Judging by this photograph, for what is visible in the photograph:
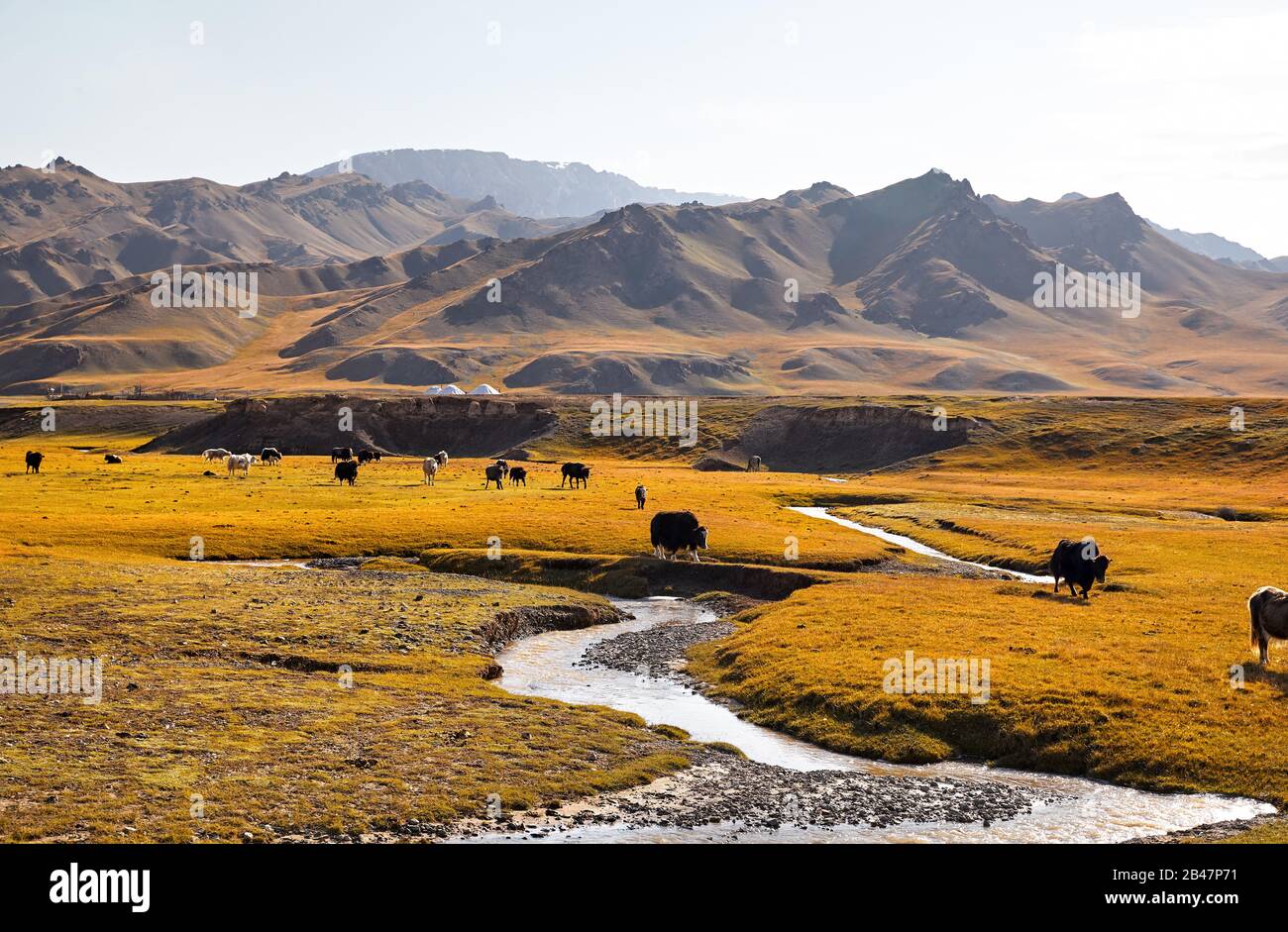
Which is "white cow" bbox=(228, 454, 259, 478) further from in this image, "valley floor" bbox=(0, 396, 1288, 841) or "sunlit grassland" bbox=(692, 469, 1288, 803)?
"sunlit grassland" bbox=(692, 469, 1288, 803)

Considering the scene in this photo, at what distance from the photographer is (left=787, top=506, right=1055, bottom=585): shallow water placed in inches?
2255

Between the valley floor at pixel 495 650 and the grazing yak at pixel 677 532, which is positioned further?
the grazing yak at pixel 677 532

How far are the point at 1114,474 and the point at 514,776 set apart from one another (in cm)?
11383

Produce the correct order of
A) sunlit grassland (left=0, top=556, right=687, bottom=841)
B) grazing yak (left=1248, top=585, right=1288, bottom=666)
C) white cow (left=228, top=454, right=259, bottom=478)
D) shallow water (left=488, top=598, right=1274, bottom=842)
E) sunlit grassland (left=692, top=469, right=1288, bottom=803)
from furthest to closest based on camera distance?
white cow (left=228, top=454, right=259, bottom=478), grazing yak (left=1248, top=585, right=1288, bottom=666), sunlit grassland (left=692, top=469, right=1288, bottom=803), shallow water (left=488, top=598, right=1274, bottom=842), sunlit grassland (left=0, top=556, right=687, bottom=841)

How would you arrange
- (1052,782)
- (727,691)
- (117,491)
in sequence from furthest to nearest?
(117,491), (727,691), (1052,782)

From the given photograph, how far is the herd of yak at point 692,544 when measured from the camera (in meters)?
32.2

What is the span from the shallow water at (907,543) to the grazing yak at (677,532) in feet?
49.7

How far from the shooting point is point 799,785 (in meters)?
24.5

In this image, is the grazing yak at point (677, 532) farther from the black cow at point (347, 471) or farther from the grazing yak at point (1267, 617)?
the black cow at point (347, 471)

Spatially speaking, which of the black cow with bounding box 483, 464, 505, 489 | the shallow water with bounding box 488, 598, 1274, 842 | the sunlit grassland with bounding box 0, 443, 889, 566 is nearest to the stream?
the shallow water with bounding box 488, 598, 1274, 842

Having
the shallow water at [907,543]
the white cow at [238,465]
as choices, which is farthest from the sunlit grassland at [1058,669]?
the white cow at [238,465]

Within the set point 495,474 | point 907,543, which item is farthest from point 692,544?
point 495,474
